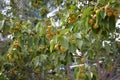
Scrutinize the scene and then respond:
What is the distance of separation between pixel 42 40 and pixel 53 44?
26.9 inches

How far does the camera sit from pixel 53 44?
2.23m

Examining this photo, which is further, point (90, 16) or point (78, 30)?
point (78, 30)

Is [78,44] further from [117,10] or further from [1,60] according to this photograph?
[1,60]

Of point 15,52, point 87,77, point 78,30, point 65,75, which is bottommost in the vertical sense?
point 65,75

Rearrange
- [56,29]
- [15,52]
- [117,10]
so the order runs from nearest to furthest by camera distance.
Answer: [117,10] → [56,29] → [15,52]

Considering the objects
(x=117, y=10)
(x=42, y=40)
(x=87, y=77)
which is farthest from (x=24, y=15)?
(x=117, y=10)

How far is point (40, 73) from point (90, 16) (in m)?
2.50

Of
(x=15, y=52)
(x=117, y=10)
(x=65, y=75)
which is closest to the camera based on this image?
(x=117, y=10)

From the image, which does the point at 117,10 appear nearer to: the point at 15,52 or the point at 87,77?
the point at 87,77

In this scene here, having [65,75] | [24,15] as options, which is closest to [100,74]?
[65,75]

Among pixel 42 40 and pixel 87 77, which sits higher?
pixel 42 40

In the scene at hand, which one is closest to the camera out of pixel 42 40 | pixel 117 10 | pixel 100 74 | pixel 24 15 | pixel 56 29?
pixel 117 10

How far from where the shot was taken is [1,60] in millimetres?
4043

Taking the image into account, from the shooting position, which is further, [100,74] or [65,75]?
[65,75]
